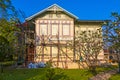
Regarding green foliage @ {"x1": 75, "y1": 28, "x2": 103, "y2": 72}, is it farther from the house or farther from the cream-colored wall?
the cream-colored wall

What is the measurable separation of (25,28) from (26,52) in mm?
2802

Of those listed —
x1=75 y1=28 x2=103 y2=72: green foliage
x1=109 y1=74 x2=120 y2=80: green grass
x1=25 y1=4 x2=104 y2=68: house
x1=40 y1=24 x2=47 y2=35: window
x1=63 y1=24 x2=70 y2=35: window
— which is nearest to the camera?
x1=109 y1=74 x2=120 y2=80: green grass

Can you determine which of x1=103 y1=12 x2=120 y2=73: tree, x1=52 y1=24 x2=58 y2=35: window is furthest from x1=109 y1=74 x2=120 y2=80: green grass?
x1=52 y1=24 x2=58 y2=35: window

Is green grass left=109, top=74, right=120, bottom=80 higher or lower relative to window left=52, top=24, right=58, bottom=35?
lower

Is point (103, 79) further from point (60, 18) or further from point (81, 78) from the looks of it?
point (60, 18)

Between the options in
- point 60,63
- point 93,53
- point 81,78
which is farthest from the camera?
point 60,63

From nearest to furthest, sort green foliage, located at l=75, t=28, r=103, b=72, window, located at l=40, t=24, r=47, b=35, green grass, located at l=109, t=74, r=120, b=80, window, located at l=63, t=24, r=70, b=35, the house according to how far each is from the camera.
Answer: green grass, located at l=109, t=74, r=120, b=80 < green foliage, located at l=75, t=28, r=103, b=72 < the house < window, located at l=40, t=24, r=47, b=35 < window, located at l=63, t=24, r=70, b=35

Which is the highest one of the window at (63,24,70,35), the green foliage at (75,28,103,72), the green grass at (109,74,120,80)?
the window at (63,24,70,35)

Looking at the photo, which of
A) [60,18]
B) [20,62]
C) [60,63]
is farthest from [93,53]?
[60,18]

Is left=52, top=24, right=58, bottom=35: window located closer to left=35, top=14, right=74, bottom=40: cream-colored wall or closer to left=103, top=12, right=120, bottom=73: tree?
left=35, top=14, right=74, bottom=40: cream-colored wall

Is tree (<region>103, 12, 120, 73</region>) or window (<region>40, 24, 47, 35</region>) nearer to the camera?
tree (<region>103, 12, 120, 73</region>)

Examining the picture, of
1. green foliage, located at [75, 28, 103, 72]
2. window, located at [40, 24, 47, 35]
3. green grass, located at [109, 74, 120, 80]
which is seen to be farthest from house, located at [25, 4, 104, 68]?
green grass, located at [109, 74, 120, 80]

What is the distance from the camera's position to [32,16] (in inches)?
1363

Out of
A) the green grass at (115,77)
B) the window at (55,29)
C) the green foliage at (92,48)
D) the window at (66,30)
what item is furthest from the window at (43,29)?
the green grass at (115,77)
